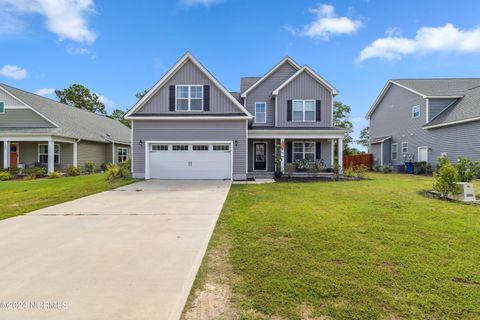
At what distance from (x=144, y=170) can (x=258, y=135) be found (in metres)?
7.05

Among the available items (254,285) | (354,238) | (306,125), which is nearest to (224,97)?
(306,125)

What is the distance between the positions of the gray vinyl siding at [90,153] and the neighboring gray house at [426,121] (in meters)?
26.3

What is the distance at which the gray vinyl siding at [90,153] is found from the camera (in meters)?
20.3

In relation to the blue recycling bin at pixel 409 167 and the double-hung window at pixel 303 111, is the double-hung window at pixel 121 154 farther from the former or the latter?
the blue recycling bin at pixel 409 167

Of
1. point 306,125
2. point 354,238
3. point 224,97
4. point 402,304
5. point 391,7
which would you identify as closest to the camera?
point 402,304

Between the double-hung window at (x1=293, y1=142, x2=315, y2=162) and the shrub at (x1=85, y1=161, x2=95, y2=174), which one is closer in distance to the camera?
the double-hung window at (x1=293, y1=142, x2=315, y2=162)

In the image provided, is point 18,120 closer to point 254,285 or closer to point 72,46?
point 72,46

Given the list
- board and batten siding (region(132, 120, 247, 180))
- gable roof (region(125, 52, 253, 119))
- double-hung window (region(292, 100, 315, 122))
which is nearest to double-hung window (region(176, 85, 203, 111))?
gable roof (region(125, 52, 253, 119))

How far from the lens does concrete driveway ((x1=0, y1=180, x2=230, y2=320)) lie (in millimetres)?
2684

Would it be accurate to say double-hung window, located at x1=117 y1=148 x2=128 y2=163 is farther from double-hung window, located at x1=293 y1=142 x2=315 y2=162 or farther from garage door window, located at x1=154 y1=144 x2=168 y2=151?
double-hung window, located at x1=293 y1=142 x2=315 y2=162

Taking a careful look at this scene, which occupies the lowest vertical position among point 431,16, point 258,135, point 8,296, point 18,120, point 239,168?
point 8,296

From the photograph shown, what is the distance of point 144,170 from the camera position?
1510 centimetres

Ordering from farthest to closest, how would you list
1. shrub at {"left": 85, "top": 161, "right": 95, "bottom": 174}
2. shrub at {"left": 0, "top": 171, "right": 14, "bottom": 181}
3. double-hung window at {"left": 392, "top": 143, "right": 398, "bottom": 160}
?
1. double-hung window at {"left": 392, "top": 143, "right": 398, "bottom": 160}
2. shrub at {"left": 85, "top": 161, "right": 95, "bottom": 174}
3. shrub at {"left": 0, "top": 171, "right": 14, "bottom": 181}

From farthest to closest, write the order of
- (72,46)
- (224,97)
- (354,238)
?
(72,46), (224,97), (354,238)
